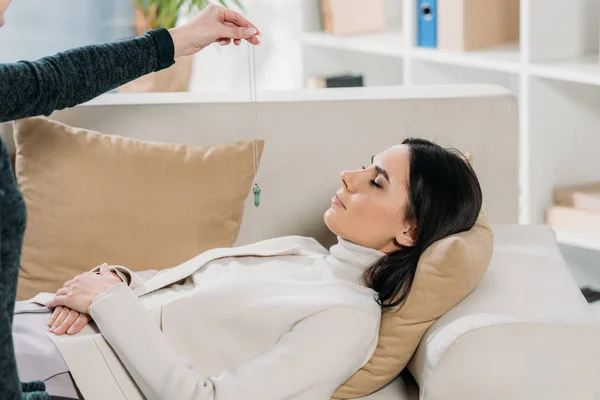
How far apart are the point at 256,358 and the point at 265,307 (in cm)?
12

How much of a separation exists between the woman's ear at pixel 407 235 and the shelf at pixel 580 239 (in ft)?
3.66

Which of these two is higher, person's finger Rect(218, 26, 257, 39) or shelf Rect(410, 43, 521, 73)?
person's finger Rect(218, 26, 257, 39)

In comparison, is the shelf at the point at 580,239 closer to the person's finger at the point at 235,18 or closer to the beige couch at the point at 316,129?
the beige couch at the point at 316,129

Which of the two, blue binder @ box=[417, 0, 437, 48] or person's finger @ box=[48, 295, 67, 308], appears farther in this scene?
blue binder @ box=[417, 0, 437, 48]

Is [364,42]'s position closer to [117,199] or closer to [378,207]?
[117,199]

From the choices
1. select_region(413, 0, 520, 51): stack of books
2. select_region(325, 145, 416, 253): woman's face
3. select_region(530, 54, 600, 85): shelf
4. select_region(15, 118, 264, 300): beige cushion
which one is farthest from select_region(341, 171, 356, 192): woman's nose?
select_region(413, 0, 520, 51): stack of books

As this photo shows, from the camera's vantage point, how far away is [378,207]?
5.67ft

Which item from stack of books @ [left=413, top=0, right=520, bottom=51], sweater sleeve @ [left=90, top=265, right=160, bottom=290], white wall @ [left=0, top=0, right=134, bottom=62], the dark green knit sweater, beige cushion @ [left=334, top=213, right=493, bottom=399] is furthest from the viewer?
white wall @ [left=0, top=0, right=134, bottom=62]

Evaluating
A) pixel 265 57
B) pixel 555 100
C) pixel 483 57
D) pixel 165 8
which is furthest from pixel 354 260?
pixel 265 57

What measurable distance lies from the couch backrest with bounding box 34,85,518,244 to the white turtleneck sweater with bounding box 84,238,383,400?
1.33ft

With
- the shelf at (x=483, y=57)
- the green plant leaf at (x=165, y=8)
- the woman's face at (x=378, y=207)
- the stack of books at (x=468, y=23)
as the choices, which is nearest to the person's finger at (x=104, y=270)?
the woman's face at (x=378, y=207)

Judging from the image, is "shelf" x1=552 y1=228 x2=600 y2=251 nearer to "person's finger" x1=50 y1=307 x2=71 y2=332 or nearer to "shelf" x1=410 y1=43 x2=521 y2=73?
"shelf" x1=410 y1=43 x2=521 y2=73

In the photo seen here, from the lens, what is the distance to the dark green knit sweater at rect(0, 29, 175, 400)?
3.66 ft

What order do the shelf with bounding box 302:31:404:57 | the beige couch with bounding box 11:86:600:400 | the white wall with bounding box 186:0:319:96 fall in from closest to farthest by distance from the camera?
the beige couch with bounding box 11:86:600:400 < the shelf with bounding box 302:31:404:57 < the white wall with bounding box 186:0:319:96
